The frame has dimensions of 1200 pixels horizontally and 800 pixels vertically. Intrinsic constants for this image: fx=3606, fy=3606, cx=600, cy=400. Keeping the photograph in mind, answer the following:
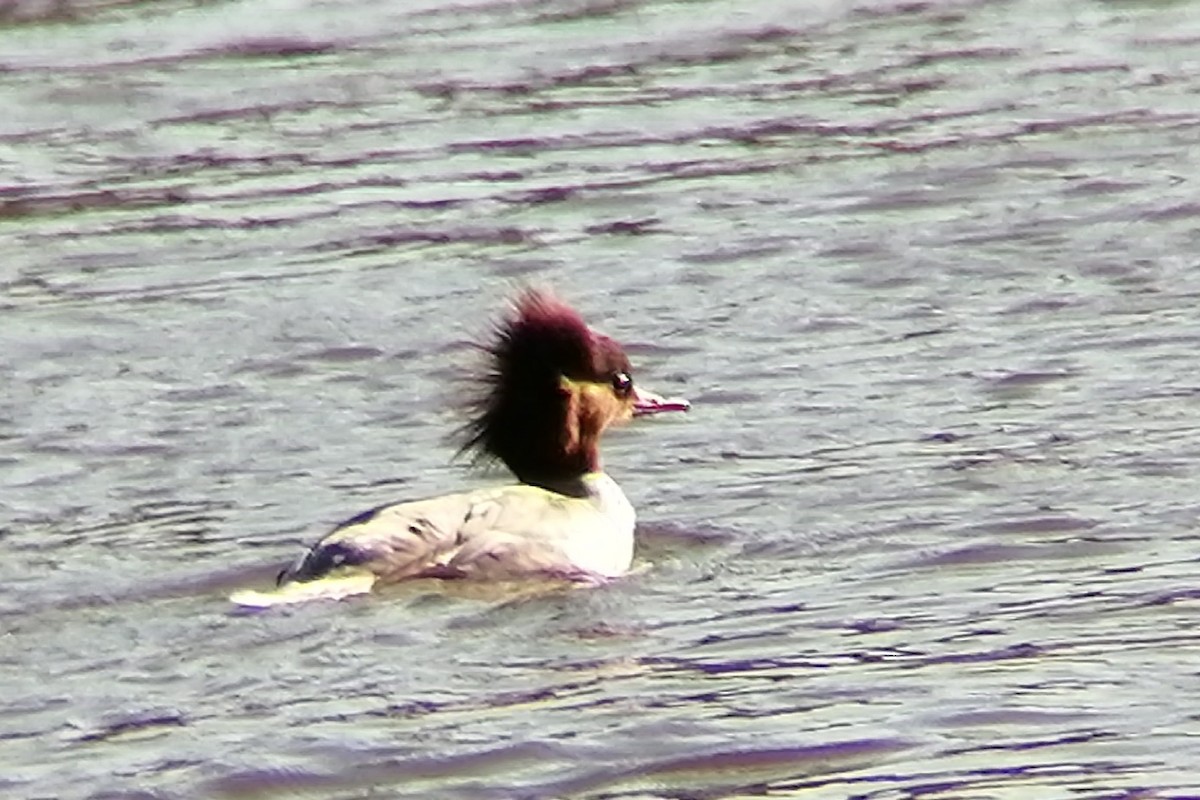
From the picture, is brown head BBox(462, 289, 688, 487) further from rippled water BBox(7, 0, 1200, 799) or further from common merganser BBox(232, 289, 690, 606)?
rippled water BBox(7, 0, 1200, 799)

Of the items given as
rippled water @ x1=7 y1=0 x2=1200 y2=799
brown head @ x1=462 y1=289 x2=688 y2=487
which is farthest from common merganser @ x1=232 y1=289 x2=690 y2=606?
rippled water @ x1=7 y1=0 x2=1200 y2=799

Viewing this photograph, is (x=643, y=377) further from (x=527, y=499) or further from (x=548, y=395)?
(x=527, y=499)

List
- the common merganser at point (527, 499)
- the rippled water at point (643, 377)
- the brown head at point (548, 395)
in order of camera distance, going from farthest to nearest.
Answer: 1. the brown head at point (548, 395)
2. the common merganser at point (527, 499)
3. the rippled water at point (643, 377)

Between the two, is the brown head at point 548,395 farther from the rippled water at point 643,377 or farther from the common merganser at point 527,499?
the rippled water at point 643,377

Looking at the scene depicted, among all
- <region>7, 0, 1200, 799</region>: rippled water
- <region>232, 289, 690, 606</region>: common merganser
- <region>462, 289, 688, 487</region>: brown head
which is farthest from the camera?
<region>462, 289, 688, 487</region>: brown head

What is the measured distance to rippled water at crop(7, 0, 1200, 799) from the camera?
362 inches

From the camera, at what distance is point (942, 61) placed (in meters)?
17.3

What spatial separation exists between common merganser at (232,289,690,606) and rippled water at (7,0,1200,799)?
0.18 metres

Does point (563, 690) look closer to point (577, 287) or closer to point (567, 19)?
point (577, 287)

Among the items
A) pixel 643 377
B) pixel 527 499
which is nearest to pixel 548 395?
pixel 527 499

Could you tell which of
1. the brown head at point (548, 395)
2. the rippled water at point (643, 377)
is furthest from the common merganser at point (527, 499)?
the rippled water at point (643, 377)

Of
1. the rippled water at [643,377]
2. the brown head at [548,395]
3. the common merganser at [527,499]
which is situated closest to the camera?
the rippled water at [643,377]

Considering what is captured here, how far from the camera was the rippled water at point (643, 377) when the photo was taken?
30.2 ft

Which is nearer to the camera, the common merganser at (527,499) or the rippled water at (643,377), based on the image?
the rippled water at (643,377)
